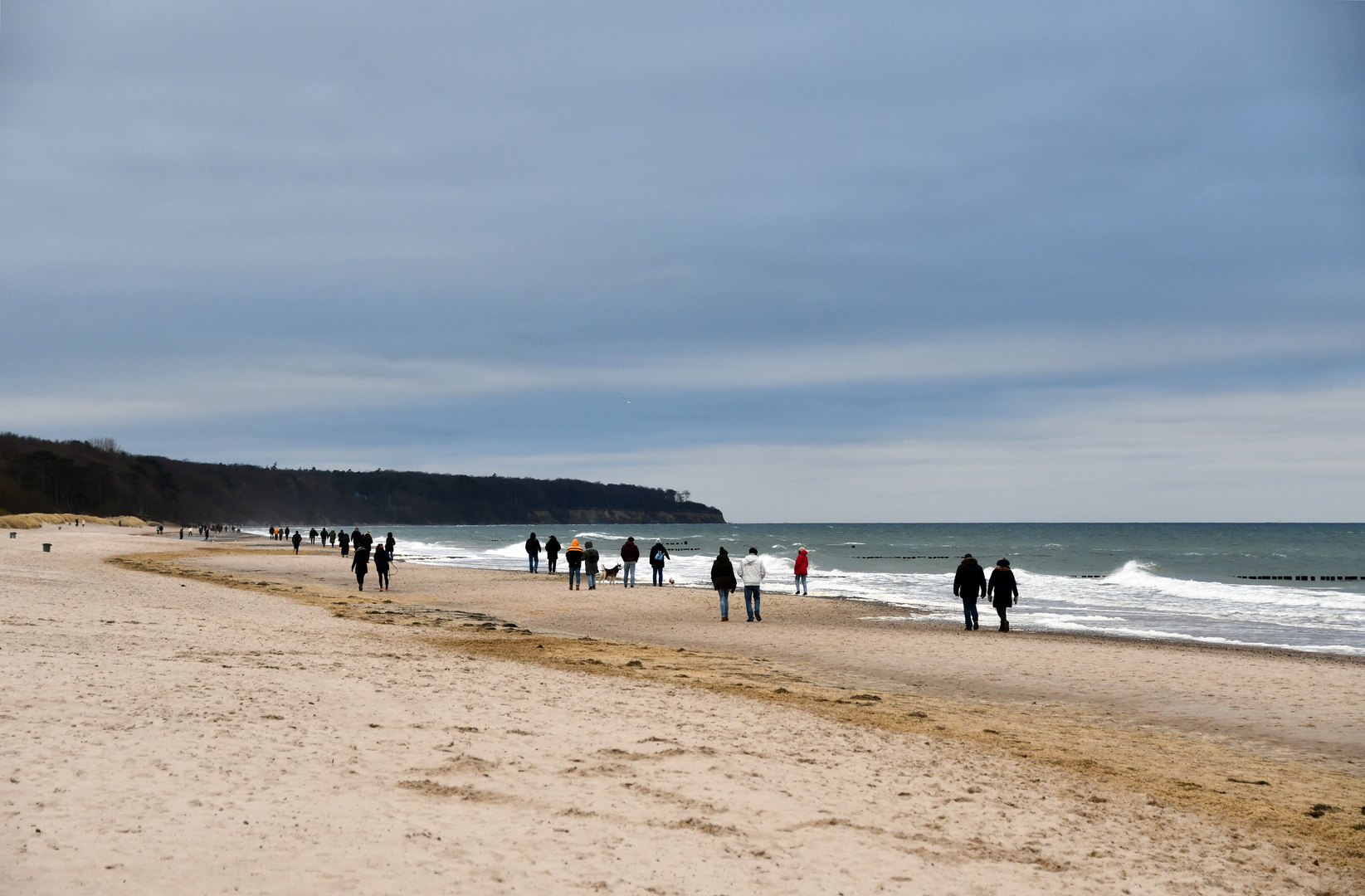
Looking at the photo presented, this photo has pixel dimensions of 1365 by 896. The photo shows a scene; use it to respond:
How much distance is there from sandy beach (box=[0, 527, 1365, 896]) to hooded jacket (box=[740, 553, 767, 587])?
6684mm

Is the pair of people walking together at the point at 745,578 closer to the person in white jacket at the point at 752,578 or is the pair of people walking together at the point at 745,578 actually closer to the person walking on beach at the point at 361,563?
the person in white jacket at the point at 752,578

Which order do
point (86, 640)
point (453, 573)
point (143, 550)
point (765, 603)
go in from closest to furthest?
point (86, 640) < point (765, 603) < point (453, 573) < point (143, 550)

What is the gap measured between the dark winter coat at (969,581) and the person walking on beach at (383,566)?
16.5m

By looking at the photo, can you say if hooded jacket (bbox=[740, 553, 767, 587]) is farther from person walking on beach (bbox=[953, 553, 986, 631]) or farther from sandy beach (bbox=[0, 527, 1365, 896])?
sandy beach (bbox=[0, 527, 1365, 896])

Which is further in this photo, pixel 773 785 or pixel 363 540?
pixel 363 540

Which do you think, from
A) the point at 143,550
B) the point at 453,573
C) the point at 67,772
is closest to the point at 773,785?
the point at 67,772

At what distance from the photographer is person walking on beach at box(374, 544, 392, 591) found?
29.7m

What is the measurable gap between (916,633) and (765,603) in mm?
8162

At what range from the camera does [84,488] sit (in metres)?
159

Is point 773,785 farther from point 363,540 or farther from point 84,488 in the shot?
point 84,488

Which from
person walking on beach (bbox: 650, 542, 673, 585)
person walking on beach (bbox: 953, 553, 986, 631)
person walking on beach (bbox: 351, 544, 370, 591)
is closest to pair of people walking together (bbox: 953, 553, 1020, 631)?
person walking on beach (bbox: 953, 553, 986, 631)

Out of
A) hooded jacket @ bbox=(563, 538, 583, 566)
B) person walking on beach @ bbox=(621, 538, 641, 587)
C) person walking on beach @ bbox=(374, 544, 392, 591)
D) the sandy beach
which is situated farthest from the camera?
person walking on beach @ bbox=(621, 538, 641, 587)

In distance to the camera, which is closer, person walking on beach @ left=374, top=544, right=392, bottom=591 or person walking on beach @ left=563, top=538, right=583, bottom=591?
person walking on beach @ left=374, top=544, right=392, bottom=591

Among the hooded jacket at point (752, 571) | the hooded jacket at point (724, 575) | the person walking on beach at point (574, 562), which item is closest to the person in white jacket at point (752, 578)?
the hooded jacket at point (752, 571)
